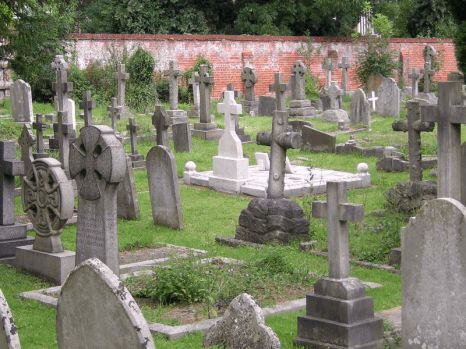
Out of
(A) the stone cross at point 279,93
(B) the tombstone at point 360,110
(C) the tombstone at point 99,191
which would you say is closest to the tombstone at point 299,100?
(B) the tombstone at point 360,110

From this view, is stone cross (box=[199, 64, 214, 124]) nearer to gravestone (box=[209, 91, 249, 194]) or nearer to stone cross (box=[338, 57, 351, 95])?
gravestone (box=[209, 91, 249, 194])

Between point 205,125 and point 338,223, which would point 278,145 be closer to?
point 338,223

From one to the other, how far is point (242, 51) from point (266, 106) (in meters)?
8.56

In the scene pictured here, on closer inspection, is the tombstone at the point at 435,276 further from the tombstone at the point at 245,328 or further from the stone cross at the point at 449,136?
the stone cross at the point at 449,136

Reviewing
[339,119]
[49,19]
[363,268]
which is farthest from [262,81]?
[363,268]

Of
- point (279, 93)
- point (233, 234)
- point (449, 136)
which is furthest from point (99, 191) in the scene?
point (279, 93)

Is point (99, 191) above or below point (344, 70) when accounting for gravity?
below

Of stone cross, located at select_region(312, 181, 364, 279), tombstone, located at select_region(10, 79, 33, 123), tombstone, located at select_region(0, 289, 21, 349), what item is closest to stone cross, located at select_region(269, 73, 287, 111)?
stone cross, located at select_region(312, 181, 364, 279)

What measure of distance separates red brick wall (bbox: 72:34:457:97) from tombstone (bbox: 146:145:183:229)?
19493mm

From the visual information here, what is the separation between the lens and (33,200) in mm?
11641

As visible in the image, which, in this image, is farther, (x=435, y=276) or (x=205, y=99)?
(x=205, y=99)

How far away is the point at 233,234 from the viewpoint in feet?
46.5

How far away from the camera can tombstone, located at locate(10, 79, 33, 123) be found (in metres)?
26.3

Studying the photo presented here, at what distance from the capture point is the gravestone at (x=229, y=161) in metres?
17.8
